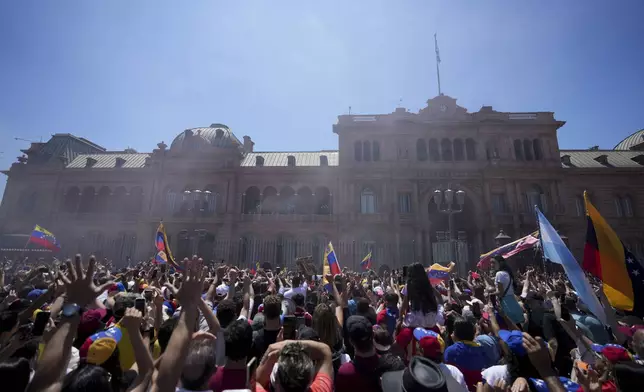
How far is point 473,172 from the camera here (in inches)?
1101

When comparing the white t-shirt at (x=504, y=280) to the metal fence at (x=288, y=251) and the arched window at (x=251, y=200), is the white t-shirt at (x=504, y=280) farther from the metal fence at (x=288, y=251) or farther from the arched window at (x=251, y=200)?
the arched window at (x=251, y=200)

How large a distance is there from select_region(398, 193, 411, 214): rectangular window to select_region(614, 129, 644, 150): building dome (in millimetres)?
28014

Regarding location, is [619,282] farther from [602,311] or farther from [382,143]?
[382,143]

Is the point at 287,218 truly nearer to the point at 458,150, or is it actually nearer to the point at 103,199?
the point at 458,150

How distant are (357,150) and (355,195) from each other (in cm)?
435

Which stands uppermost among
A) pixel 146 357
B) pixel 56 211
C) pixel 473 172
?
pixel 473 172

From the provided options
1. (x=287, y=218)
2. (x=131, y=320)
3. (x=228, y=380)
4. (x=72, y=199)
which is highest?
(x=72, y=199)

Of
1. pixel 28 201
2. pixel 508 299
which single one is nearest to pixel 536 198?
pixel 508 299

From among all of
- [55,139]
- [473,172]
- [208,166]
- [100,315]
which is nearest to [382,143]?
[473,172]

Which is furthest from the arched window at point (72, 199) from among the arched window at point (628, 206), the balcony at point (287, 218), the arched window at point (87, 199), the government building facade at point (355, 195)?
the arched window at point (628, 206)

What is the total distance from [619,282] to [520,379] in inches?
178

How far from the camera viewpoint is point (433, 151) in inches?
1139

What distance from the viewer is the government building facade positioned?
2717 cm

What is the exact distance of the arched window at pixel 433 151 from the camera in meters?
28.6
